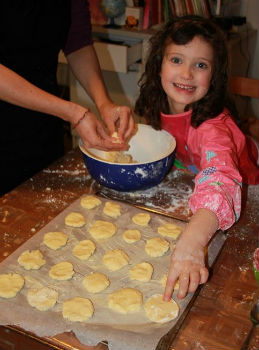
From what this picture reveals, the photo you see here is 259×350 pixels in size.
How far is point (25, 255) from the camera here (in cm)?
104

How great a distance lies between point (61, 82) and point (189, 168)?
2.77 m

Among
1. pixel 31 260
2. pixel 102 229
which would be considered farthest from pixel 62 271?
pixel 102 229

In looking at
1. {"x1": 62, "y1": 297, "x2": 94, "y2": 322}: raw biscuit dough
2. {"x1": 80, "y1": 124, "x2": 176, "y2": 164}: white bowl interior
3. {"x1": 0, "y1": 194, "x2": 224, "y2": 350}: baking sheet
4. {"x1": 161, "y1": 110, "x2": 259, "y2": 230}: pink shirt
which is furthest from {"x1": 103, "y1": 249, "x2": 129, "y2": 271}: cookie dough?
{"x1": 80, "y1": 124, "x2": 176, "y2": 164}: white bowl interior

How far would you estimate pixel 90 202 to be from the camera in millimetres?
1270

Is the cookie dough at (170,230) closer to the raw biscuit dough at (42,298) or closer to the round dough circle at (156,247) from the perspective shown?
the round dough circle at (156,247)

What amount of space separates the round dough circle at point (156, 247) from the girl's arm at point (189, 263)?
151 millimetres

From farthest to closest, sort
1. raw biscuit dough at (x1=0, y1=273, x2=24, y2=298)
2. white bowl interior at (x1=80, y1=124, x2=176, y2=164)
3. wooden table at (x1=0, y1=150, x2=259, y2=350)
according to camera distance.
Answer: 1. white bowl interior at (x1=80, y1=124, x2=176, y2=164)
2. raw biscuit dough at (x1=0, y1=273, x2=24, y2=298)
3. wooden table at (x1=0, y1=150, x2=259, y2=350)

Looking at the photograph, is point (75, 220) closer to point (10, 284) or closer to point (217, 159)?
point (10, 284)

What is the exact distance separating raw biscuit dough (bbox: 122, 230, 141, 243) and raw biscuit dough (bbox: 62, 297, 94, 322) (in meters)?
0.24

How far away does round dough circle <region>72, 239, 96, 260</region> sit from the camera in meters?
1.07

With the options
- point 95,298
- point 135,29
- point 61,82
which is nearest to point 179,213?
point 95,298

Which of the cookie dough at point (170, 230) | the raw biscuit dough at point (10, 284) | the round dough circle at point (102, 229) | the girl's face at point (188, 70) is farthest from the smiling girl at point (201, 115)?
the raw biscuit dough at point (10, 284)

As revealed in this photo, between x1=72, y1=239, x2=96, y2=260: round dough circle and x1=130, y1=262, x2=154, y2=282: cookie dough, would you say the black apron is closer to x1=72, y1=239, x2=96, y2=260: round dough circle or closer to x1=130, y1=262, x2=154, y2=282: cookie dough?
x1=72, y1=239, x2=96, y2=260: round dough circle

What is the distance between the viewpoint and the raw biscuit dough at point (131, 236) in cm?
113
